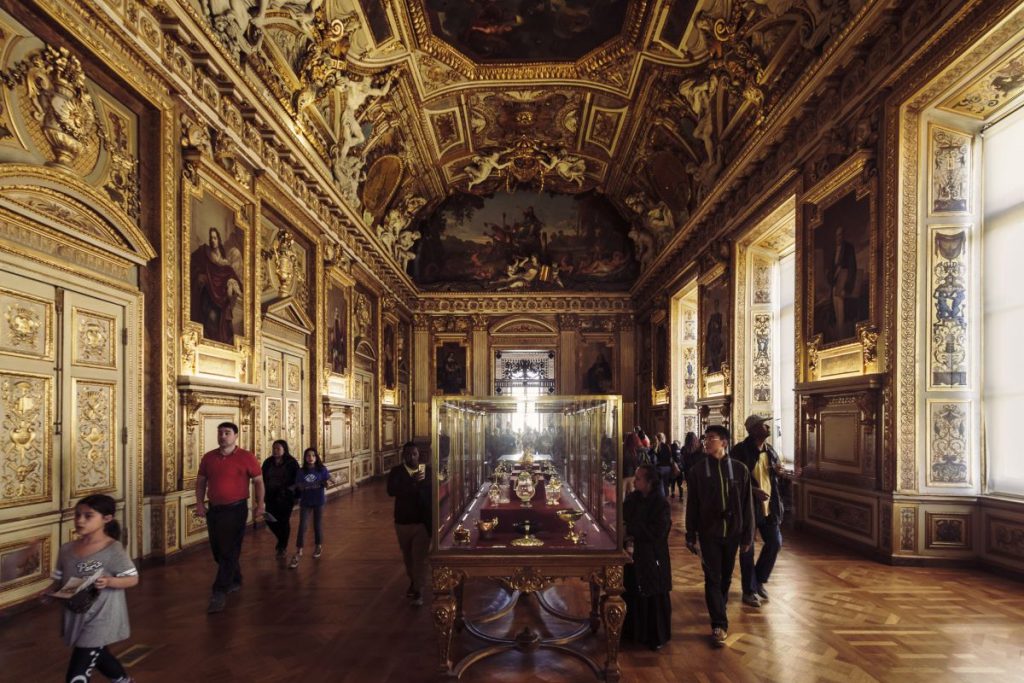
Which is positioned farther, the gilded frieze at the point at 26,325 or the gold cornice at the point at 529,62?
the gold cornice at the point at 529,62

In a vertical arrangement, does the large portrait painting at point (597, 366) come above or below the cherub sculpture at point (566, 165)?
below

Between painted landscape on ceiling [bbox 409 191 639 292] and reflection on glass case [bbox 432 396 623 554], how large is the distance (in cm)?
1699

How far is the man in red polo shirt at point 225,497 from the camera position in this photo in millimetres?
5441

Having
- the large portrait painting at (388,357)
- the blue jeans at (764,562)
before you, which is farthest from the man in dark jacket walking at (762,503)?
the large portrait painting at (388,357)

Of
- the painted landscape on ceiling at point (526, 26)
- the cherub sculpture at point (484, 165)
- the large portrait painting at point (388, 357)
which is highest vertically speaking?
the painted landscape on ceiling at point (526, 26)

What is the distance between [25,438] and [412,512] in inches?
137

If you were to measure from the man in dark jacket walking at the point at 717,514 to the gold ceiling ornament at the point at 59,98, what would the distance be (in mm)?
6433

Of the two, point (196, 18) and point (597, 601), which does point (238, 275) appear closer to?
point (196, 18)

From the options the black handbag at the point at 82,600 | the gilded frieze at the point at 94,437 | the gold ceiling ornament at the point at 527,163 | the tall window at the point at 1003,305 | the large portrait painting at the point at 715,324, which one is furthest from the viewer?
the gold ceiling ornament at the point at 527,163

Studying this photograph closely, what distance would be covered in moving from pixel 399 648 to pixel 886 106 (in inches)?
310

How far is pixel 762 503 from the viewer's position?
5.58m

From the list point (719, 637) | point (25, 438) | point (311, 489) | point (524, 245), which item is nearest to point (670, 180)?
point (524, 245)

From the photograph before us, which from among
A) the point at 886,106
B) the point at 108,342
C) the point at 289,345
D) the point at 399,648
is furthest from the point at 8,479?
the point at 886,106

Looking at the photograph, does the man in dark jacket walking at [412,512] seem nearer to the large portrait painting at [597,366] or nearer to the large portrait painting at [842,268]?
the large portrait painting at [842,268]
